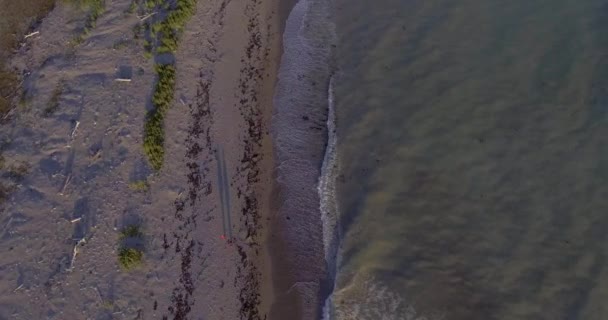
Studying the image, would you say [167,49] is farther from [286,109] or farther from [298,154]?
[298,154]

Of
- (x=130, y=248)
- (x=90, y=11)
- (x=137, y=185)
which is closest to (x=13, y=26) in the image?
(x=90, y=11)

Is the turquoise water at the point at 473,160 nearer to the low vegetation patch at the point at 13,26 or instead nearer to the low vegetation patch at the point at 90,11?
the low vegetation patch at the point at 90,11

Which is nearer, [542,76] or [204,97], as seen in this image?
[542,76]

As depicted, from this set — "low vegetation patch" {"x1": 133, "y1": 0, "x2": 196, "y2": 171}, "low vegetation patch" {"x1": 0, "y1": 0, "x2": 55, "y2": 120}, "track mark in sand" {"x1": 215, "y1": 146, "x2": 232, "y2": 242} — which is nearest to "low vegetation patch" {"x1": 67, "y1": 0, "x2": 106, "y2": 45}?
"low vegetation patch" {"x1": 0, "y1": 0, "x2": 55, "y2": 120}

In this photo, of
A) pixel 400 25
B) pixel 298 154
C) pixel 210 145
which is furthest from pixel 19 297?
pixel 400 25

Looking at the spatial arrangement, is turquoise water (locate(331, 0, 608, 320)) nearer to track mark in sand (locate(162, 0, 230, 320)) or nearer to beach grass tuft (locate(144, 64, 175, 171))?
track mark in sand (locate(162, 0, 230, 320))

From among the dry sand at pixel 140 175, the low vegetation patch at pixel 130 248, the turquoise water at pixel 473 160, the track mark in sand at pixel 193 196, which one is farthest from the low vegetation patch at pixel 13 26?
the turquoise water at pixel 473 160

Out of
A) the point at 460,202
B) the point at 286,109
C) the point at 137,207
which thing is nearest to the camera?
the point at 460,202
